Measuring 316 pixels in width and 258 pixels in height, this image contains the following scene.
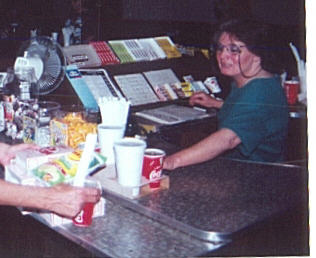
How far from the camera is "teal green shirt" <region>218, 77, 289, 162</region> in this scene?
191 centimetres

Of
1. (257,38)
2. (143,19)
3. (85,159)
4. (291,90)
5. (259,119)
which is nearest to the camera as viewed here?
(85,159)

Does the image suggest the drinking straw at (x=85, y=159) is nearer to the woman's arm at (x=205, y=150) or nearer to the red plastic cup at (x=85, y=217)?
the red plastic cup at (x=85, y=217)

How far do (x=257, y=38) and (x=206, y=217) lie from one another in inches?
39.7

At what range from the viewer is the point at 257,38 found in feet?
6.88

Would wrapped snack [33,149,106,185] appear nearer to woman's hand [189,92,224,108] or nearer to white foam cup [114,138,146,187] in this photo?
white foam cup [114,138,146,187]

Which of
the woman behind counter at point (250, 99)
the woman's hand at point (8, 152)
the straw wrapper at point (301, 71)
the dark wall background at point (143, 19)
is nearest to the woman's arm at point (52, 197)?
the woman's hand at point (8, 152)

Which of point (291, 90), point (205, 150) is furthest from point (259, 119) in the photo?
point (291, 90)

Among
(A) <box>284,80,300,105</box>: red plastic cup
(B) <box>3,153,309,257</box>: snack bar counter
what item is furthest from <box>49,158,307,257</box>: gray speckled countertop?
(A) <box>284,80,300,105</box>: red plastic cup

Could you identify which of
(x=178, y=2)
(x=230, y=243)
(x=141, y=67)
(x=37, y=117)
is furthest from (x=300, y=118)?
(x=230, y=243)

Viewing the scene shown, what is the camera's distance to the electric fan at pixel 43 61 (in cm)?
228

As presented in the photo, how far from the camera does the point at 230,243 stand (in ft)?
4.14

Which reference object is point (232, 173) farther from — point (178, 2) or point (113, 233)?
point (178, 2)

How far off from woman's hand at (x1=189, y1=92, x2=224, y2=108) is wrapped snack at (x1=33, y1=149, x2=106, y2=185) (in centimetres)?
137

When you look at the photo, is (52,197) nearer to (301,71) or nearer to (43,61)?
(43,61)
